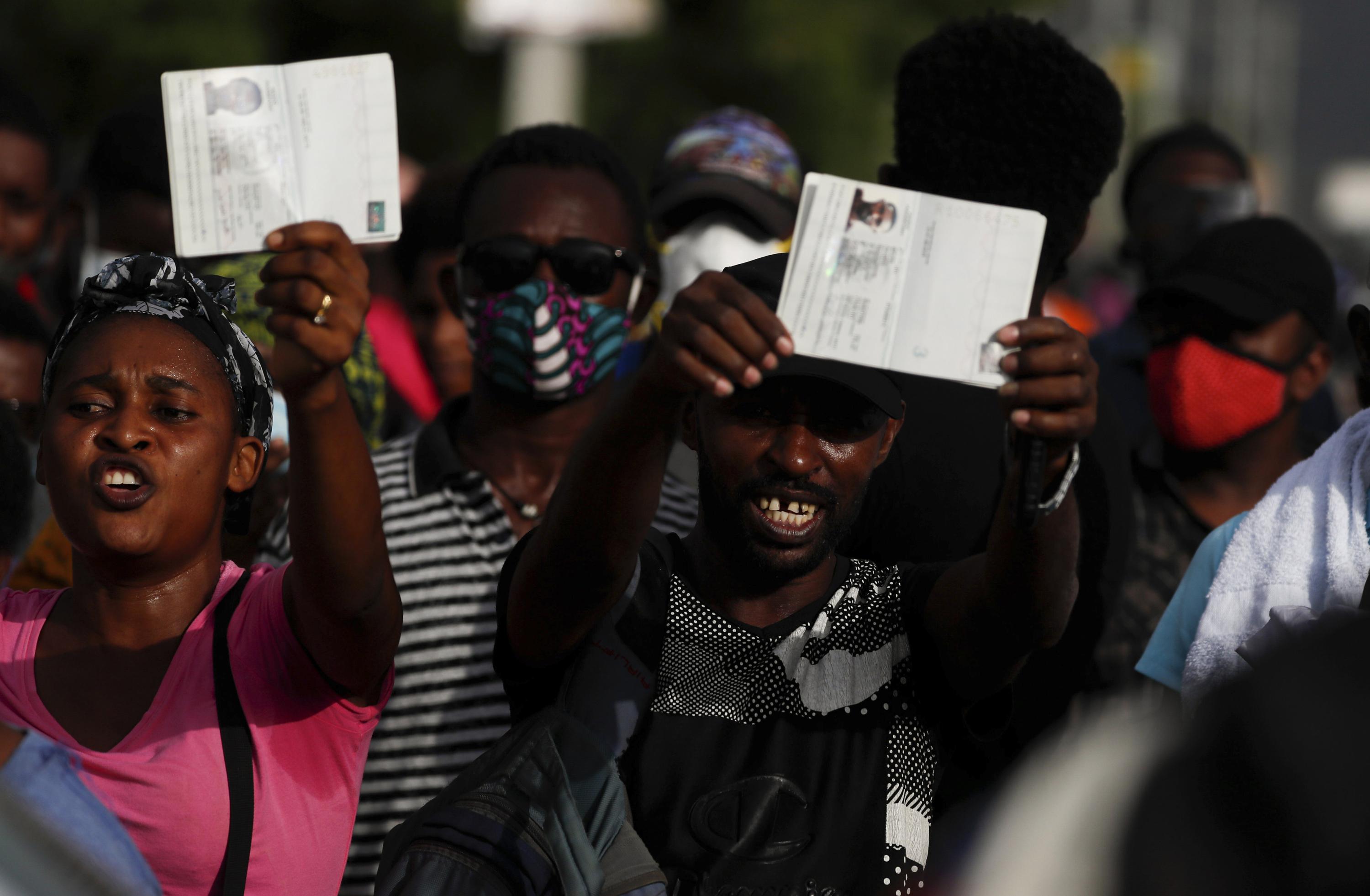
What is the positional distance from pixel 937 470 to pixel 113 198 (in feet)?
8.89

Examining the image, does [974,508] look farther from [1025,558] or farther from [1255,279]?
[1255,279]

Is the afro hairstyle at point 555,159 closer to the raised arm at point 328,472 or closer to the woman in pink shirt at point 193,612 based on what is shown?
the woman in pink shirt at point 193,612

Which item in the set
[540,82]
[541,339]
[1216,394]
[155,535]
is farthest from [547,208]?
[540,82]

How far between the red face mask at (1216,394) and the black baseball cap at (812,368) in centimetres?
172

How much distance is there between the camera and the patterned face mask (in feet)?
12.1

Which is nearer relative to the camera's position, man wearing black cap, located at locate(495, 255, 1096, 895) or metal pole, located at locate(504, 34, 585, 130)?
man wearing black cap, located at locate(495, 255, 1096, 895)

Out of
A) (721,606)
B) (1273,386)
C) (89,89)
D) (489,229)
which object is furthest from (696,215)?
(89,89)

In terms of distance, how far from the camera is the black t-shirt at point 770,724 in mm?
2449

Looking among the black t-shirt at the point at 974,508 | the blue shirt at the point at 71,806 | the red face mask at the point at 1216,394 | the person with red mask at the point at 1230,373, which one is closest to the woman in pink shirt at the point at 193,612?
the blue shirt at the point at 71,806

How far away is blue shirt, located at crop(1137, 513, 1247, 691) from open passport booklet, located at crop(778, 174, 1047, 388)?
948mm

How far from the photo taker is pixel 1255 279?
4.21 m

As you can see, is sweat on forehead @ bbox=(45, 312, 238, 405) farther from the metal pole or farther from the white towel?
the metal pole

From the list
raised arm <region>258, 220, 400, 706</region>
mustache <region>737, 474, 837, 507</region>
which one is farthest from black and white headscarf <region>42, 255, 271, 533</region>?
mustache <region>737, 474, 837, 507</region>

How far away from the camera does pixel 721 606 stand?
107 inches
